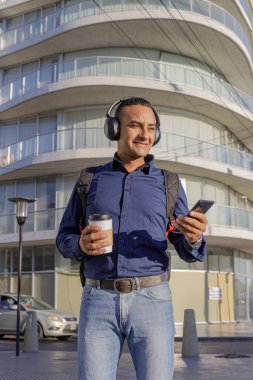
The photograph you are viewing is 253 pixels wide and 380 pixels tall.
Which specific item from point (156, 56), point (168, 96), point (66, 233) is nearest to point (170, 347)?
point (66, 233)

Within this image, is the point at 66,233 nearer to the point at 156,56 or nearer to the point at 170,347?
the point at 170,347

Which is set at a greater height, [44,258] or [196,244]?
[44,258]

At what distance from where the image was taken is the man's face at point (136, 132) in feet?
10.3

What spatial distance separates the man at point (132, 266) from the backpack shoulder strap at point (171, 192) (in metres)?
0.03

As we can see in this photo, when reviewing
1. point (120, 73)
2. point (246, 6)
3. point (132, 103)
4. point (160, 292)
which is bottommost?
point (160, 292)

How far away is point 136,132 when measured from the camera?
3135 millimetres

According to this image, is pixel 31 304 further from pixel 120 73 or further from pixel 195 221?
pixel 195 221

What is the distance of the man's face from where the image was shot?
3.13m

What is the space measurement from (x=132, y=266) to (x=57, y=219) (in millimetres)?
24024

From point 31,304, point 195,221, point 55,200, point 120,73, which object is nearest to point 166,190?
point 195,221

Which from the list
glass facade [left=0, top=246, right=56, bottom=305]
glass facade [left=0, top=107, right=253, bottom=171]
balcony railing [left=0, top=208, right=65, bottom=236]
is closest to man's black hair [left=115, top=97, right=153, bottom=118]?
glass facade [left=0, top=107, right=253, bottom=171]

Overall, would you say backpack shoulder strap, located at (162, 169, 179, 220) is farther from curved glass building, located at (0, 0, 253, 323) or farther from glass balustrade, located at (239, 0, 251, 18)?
glass balustrade, located at (239, 0, 251, 18)

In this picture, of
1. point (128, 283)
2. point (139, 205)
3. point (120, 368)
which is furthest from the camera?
point (120, 368)

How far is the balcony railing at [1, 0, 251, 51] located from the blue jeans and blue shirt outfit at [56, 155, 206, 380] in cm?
2418
